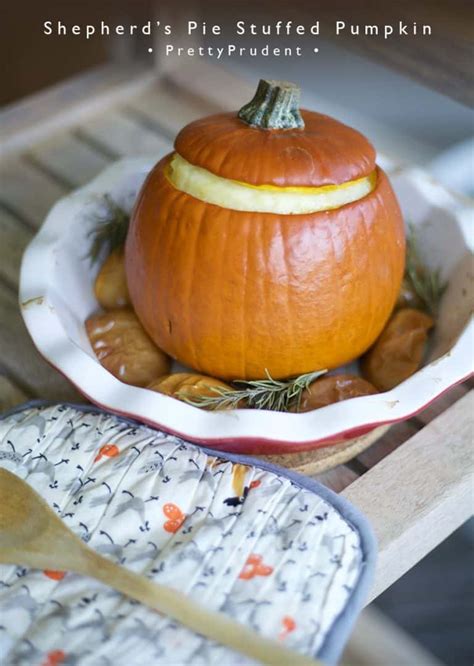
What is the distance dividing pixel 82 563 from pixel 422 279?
414mm

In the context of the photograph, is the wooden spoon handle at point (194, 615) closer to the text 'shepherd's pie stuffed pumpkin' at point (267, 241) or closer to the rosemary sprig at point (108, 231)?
the text 'shepherd's pie stuffed pumpkin' at point (267, 241)

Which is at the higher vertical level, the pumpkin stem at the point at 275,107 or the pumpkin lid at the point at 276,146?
the pumpkin stem at the point at 275,107

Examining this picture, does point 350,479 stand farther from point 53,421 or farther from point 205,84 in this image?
point 205,84

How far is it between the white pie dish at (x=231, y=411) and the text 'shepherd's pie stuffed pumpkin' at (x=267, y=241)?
0.07m

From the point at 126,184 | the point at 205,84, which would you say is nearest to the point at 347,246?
the point at 126,184

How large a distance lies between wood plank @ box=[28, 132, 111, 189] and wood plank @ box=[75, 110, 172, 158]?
2 cm

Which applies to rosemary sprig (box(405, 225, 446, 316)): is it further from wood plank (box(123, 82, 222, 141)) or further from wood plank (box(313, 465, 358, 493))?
wood plank (box(123, 82, 222, 141))

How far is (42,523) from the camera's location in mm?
531

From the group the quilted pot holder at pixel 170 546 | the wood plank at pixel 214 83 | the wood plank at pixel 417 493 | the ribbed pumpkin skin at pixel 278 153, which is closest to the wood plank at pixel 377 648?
the wood plank at pixel 417 493

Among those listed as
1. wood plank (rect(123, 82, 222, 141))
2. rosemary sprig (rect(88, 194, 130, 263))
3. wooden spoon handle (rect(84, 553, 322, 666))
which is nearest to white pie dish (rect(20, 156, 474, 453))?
rosemary sprig (rect(88, 194, 130, 263))

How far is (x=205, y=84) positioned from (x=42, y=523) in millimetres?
709

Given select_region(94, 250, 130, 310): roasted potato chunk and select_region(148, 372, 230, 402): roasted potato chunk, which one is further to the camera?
select_region(94, 250, 130, 310): roasted potato chunk

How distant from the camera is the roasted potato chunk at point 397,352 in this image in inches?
27.5

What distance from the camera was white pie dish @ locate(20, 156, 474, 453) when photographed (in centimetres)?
58
